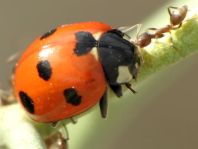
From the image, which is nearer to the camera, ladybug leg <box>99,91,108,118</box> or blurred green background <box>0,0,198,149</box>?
ladybug leg <box>99,91,108,118</box>

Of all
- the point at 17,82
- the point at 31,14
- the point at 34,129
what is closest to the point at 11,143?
the point at 34,129

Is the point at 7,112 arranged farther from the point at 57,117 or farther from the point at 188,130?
the point at 188,130

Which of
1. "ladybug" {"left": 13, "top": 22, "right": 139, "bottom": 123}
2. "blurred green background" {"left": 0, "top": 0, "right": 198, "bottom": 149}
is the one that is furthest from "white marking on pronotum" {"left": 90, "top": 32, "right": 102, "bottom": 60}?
"blurred green background" {"left": 0, "top": 0, "right": 198, "bottom": 149}

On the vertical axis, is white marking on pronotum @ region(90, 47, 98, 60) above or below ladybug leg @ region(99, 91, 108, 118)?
above

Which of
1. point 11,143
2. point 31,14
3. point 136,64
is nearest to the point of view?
point 11,143

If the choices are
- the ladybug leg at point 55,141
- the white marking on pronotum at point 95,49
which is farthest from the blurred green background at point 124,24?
the ladybug leg at point 55,141

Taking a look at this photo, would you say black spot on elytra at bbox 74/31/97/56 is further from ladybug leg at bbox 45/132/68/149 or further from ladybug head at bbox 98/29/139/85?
ladybug leg at bbox 45/132/68/149

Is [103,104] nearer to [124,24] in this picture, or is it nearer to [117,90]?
[117,90]
